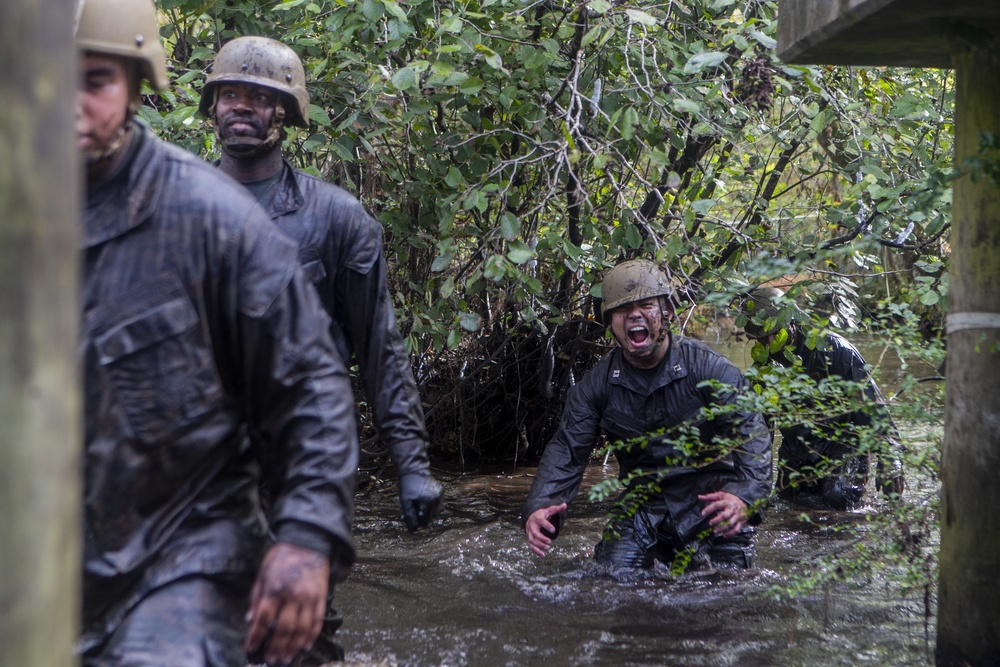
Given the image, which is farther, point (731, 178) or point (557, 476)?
point (731, 178)

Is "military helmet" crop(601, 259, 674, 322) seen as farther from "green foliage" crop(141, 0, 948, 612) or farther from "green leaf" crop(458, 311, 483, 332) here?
"green leaf" crop(458, 311, 483, 332)

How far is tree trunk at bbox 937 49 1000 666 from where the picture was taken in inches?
173

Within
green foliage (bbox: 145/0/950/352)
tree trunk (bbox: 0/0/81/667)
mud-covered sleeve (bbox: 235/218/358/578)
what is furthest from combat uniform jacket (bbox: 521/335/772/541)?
tree trunk (bbox: 0/0/81/667)

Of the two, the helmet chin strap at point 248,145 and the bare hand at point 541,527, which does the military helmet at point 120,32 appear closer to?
the helmet chin strap at point 248,145

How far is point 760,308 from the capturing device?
24.3ft

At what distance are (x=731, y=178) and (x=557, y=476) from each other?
281 centimetres

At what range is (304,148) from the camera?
6820mm

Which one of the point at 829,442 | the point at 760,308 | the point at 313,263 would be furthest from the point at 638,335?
the point at 313,263

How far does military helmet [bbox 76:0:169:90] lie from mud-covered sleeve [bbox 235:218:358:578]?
43cm

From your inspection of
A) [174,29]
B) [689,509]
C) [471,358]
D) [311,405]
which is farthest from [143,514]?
[471,358]

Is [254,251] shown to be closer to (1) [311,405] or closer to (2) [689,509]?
(1) [311,405]

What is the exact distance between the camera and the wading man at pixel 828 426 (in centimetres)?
532

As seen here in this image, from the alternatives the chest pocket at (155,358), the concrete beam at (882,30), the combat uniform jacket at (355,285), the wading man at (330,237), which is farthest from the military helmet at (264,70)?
the chest pocket at (155,358)

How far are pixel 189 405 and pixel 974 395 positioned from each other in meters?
2.87
